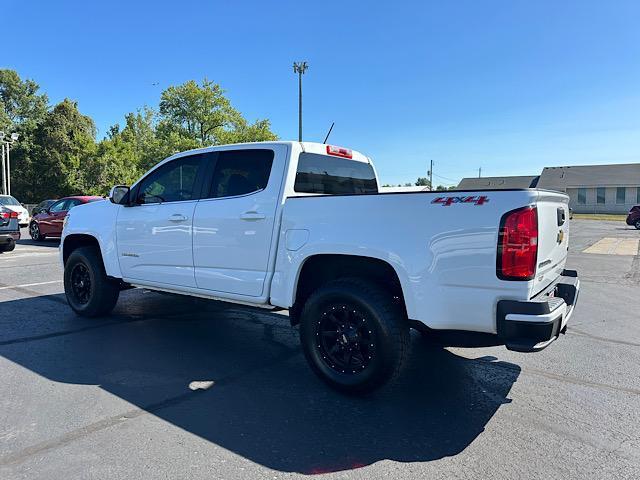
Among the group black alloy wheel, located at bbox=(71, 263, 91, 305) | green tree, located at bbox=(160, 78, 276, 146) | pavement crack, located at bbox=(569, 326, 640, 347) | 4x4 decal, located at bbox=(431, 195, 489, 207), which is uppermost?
green tree, located at bbox=(160, 78, 276, 146)

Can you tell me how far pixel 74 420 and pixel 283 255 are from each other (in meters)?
1.93

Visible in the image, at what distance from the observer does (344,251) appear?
3592 millimetres

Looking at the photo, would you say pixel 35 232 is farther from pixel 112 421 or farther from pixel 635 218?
pixel 635 218

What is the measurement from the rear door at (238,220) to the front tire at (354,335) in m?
0.66

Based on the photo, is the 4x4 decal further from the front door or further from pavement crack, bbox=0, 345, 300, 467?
the front door

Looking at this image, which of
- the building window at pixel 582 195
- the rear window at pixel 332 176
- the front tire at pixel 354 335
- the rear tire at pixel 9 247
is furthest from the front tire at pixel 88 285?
the building window at pixel 582 195

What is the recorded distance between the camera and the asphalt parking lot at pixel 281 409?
275 centimetres

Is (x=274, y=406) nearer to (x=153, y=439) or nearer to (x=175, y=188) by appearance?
(x=153, y=439)

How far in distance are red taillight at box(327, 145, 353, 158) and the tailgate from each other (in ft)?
7.24

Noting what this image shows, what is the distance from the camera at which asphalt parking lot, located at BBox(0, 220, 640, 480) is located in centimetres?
275

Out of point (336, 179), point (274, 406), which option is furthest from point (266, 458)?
point (336, 179)

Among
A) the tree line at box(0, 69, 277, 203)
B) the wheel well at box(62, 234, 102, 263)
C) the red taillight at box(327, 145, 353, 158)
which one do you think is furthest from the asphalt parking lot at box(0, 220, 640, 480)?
the tree line at box(0, 69, 277, 203)

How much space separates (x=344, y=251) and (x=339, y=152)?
175cm

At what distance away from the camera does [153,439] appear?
301 cm
